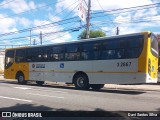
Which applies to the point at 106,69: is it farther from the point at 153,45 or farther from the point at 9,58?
the point at 9,58

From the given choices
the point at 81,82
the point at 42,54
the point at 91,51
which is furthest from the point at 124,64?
the point at 42,54

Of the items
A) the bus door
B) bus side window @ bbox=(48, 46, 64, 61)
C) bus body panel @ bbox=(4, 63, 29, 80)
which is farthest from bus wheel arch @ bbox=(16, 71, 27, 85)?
bus side window @ bbox=(48, 46, 64, 61)

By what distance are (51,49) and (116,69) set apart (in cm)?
585

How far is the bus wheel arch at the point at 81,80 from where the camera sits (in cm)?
1941

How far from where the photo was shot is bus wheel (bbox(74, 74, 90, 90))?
19.4 m

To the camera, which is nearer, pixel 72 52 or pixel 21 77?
pixel 72 52

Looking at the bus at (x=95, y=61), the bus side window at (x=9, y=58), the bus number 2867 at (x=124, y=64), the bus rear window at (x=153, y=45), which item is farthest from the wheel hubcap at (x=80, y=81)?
the bus side window at (x=9, y=58)

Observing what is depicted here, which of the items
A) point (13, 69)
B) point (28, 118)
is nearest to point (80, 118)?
point (28, 118)

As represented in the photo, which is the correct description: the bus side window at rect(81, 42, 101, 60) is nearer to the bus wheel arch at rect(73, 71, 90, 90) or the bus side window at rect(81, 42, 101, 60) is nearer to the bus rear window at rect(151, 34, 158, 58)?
the bus wheel arch at rect(73, 71, 90, 90)

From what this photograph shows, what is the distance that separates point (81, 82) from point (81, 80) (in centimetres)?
16

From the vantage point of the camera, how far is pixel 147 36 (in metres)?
16.3

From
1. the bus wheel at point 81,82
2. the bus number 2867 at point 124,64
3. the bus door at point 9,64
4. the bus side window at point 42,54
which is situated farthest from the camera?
the bus door at point 9,64

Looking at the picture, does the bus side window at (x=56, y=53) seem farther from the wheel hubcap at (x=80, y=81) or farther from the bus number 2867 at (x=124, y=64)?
the bus number 2867 at (x=124, y=64)

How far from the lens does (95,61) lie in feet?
61.6
